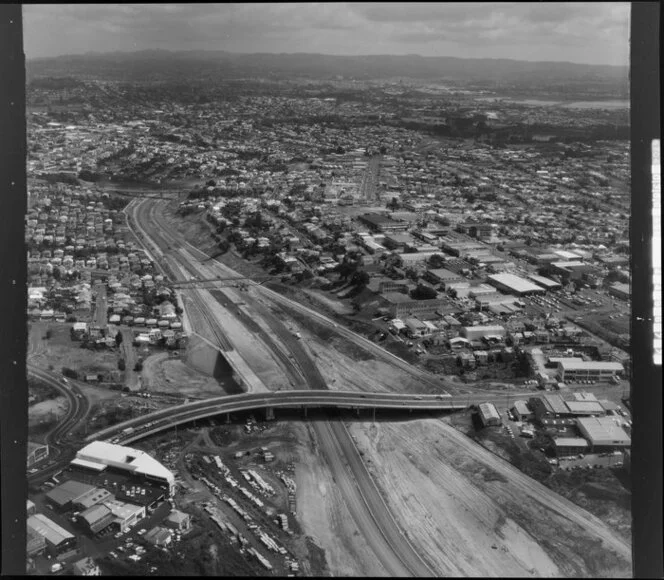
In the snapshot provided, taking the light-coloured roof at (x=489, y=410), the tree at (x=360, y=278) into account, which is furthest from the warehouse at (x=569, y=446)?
the tree at (x=360, y=278)

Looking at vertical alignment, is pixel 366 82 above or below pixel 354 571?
above

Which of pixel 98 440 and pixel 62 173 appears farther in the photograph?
pixel 62 173

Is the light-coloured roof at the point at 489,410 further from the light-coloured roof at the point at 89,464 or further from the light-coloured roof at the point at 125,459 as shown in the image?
the light-coloured roof at the point at 89,464

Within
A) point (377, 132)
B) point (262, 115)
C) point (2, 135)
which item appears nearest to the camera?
point (2, 135)

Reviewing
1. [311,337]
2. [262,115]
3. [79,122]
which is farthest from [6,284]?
[262,115]

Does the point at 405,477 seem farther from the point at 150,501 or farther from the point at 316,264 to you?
the point at 316,264

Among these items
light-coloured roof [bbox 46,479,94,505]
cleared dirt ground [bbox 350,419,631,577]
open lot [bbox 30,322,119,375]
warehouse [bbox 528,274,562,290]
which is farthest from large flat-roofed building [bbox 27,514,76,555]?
warehouse [bbox 528,274,562,290]

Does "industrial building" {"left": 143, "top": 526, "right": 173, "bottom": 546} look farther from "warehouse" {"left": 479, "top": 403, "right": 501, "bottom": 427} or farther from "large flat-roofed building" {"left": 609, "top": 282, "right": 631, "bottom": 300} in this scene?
"large flat-roofed building" {"left": 609, "top": 282, "right": 631, "bottom": 300}

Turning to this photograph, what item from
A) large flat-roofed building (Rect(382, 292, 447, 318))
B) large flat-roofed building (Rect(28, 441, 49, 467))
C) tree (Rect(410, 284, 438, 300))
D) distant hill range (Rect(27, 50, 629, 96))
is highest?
distant hill range (Rect(27, 50, 629, 96))
